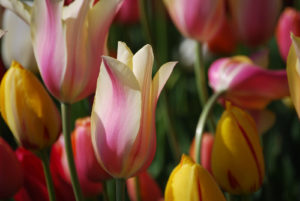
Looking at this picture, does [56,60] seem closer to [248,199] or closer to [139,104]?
[139,104]

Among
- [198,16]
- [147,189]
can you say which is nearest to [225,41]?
[198,16]

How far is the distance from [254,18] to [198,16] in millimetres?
145

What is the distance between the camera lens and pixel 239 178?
0.56m

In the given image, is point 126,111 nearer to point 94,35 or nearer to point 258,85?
point 94,35

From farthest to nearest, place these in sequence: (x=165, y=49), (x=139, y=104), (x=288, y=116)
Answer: (x=165, y=49)
(x=288, y=116)
(x=139, y=104)

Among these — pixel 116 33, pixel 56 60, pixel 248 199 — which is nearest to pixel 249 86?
pixel 248 199

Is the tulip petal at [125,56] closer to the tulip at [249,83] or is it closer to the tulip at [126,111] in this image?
the tulip at [126,111]

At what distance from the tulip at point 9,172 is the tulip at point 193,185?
0.56 feet

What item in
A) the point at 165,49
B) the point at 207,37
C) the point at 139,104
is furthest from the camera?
the point at 165,49

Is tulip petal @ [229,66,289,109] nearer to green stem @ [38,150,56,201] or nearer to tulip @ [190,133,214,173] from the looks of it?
tulip @ [190,133,214,173]

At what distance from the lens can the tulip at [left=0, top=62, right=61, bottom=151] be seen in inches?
22.9

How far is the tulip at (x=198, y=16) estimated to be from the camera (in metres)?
0.73

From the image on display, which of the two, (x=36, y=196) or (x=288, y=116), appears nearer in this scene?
(x=36, y=196)

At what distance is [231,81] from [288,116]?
28cm
